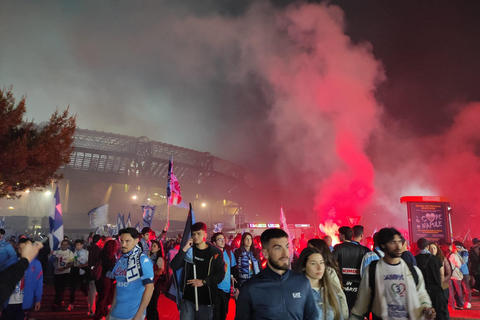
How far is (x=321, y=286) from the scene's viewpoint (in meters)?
3.74

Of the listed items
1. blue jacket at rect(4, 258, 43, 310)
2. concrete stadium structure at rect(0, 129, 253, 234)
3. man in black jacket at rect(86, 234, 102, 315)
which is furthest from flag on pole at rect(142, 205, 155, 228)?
concrete stadium structure at rect(0, 129, 253, 234)

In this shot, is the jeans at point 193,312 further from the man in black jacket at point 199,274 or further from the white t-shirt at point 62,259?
the white t-shirt at point 62,259

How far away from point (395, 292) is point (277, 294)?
1805 millimetres

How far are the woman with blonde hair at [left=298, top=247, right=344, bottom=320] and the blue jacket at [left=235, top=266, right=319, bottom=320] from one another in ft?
3.07

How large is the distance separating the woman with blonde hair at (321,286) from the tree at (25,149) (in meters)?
16.6

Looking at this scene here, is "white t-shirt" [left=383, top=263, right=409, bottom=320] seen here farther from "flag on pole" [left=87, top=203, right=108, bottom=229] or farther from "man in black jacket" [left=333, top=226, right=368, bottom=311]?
"flag on pole" [left=87, top=203, right=108, bottom=229]

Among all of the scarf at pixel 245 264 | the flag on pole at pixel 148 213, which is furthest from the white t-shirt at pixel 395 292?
the flag on pole at pixel 148 213

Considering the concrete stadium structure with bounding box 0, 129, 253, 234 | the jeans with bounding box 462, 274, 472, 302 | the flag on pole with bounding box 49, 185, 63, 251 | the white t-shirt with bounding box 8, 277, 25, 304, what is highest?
the concrete stadium structure with bounding box 0, 129, 253, 234

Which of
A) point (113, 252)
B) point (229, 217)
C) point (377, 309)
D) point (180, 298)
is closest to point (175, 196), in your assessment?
point (113, 252)

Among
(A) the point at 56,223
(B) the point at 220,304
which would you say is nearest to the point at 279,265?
(B) the point at 220,304

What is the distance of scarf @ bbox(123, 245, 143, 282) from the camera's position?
427cm

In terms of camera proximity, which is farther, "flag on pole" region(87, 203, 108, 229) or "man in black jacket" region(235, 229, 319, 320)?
"flag on pole" region(87, 203, 108, 229)

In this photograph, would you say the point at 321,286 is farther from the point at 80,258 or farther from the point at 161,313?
the point at 80,258

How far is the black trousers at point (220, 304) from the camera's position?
16.7ft
